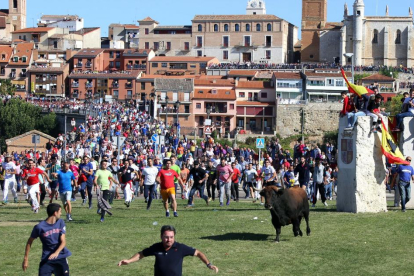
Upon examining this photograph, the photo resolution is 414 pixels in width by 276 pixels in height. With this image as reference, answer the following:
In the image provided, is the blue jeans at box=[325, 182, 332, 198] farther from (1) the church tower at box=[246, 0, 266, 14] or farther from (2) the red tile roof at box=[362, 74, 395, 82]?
(1) the church tower at box=[246, 0, 266, 14]

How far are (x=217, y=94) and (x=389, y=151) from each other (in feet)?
264

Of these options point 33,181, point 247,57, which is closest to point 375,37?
point 247,57

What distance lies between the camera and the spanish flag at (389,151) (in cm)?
2264

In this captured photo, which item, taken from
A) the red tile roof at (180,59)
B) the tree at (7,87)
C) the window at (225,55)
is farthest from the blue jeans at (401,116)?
the window at (225,55)

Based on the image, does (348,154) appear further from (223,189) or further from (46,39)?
(46,39)

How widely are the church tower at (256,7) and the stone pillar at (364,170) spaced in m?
133

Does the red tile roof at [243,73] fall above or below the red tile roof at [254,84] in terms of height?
above

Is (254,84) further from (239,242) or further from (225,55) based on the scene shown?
(239,242)

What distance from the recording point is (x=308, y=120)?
3986 inches

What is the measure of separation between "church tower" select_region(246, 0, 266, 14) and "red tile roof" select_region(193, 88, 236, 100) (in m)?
53.3

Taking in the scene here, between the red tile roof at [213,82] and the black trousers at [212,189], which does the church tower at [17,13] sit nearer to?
the red tile roof at [213,82]

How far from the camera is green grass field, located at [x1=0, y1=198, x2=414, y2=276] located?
15.5m

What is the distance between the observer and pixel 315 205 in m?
26.2

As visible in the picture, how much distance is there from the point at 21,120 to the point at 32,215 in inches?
2774
